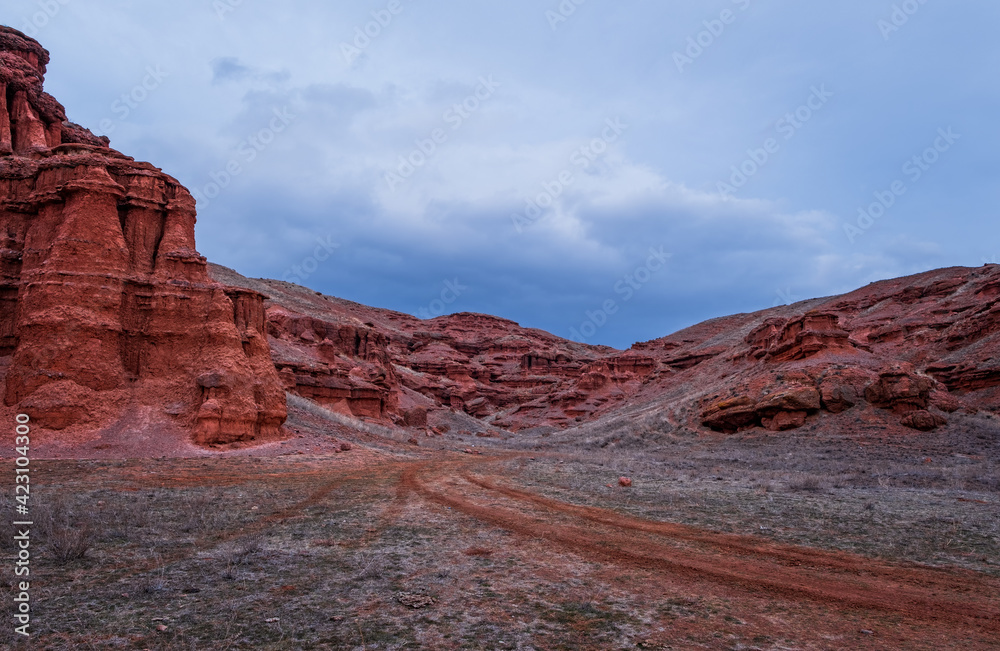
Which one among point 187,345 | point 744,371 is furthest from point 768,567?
point 744,371

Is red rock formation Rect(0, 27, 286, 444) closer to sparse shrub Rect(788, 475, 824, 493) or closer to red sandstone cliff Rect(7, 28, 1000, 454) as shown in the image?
red sandstone cliff Rect(7, 28, 1000, 454)

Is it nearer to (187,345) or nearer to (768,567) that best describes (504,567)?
(768,567)

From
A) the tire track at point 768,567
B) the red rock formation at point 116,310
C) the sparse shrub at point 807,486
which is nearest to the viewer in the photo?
the tire track at point 768,567

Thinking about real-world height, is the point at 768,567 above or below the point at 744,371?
below

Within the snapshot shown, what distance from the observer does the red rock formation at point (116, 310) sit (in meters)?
21.8

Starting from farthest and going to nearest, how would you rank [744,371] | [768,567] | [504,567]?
[744,371] → [768,567] → [504,567]

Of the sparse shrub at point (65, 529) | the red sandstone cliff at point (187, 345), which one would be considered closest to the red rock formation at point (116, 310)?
the red sandstone cliff at point (187, 345)

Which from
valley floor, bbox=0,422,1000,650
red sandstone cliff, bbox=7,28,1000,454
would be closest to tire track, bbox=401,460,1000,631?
valley floor, bbox=0,422,1000,650

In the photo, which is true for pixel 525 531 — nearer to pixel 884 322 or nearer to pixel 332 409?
pixel 332 409

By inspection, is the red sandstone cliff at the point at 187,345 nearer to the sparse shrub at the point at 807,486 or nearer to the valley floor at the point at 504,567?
the valley floor at the point at 504,567

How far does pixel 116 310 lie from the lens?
2348 cm

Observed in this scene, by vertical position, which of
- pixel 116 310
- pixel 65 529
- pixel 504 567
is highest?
pixel 116 310

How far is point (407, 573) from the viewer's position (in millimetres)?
7039

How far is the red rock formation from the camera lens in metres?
21.8
